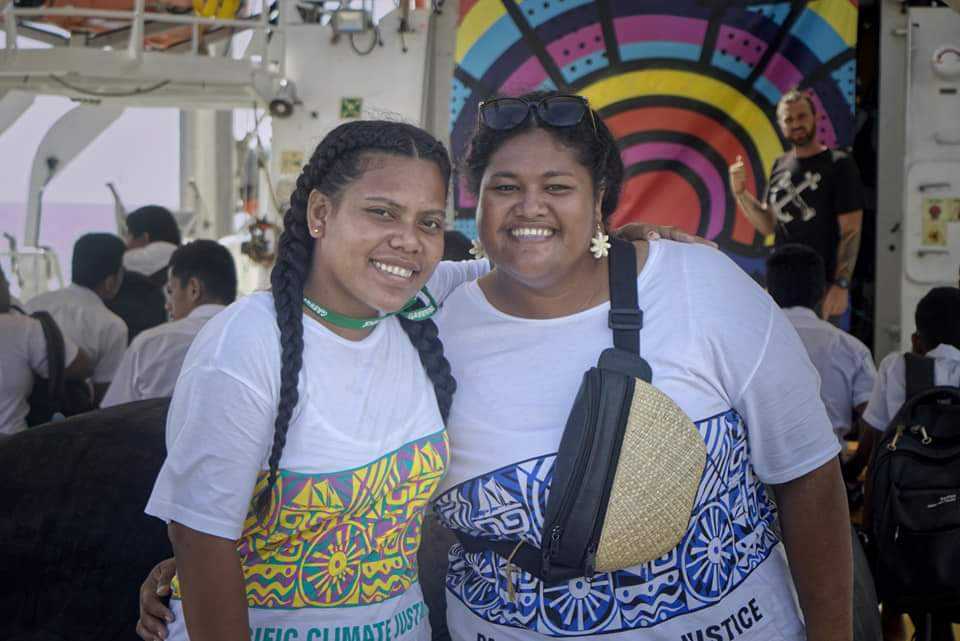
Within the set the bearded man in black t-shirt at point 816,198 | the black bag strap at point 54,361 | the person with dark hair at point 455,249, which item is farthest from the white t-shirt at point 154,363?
the bearded man in black t-shirt at point 816,198

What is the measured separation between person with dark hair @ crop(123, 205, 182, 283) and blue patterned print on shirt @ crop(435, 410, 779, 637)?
474cm

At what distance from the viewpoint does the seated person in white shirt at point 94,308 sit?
17.2ft

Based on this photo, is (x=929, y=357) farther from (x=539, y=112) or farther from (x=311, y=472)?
(x=311, y=472)

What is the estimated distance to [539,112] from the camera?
2098 millimetres

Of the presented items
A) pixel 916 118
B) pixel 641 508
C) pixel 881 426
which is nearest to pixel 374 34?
pixel 916 118

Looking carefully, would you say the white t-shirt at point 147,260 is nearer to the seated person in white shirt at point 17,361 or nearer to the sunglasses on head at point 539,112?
the seated person in white shirt at point 17,361

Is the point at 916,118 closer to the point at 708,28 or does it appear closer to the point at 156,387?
the point at 708,28

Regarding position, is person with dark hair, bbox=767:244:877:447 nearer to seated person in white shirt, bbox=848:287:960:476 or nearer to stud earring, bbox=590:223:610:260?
seated person in white shirt, bbox=848:287:960:476

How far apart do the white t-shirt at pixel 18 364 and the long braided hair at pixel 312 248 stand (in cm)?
287

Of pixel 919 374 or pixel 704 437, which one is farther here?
pixel 919 374

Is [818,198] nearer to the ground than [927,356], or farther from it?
farther from it

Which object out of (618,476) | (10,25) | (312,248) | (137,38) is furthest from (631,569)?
(10,25)

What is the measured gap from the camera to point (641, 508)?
194cm

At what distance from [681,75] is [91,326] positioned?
12.3 ft
